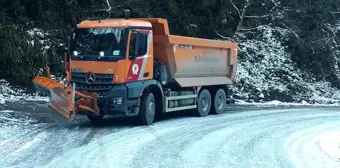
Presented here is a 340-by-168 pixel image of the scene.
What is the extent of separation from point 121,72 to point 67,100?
1594mm

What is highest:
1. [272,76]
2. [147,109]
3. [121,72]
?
[121,72]

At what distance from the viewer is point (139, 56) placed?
14.5 metres

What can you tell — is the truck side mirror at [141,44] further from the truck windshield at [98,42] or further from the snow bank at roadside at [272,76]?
the snow bank at roadside at [272,76]

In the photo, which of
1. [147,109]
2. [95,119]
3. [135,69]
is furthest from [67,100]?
[147,109]

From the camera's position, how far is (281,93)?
26281 millimetres

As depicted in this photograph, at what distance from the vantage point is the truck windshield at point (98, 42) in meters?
14.1

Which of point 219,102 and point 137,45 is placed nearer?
point 137,45

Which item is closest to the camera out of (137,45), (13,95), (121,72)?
(121,72)

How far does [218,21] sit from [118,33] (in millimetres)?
15457

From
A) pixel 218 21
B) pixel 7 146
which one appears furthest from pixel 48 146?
pixel 218 21

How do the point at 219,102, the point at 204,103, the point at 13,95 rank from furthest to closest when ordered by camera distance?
1. the point at 13,95
2. the point at 219,102
3. the point at 204,103

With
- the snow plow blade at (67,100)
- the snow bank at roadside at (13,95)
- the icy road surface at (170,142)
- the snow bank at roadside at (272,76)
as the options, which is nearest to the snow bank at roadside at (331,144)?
the icy road surface at (170,142)

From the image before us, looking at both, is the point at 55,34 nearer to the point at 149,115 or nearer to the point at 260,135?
the point at 149,115

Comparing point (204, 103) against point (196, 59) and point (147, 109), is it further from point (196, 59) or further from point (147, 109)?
point (147, 109)
